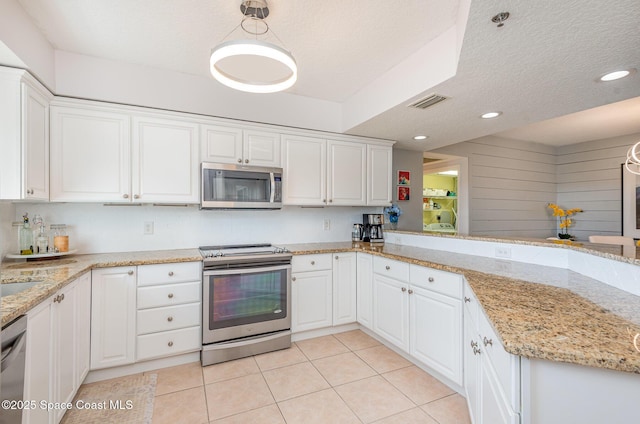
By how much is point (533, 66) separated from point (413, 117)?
106 cm

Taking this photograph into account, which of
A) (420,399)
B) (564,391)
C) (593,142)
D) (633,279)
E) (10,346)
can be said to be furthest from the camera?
(593,142)

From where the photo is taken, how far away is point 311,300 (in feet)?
9.89

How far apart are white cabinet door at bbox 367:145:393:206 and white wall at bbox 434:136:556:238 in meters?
0.96

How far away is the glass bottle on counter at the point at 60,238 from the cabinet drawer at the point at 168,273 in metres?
0.65

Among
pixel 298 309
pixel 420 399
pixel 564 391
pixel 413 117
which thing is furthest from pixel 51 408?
pixel 413 117

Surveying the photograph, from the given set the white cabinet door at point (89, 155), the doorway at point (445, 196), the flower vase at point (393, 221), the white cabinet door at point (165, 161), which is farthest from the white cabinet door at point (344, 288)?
the white cabinet door at point (89, 155)

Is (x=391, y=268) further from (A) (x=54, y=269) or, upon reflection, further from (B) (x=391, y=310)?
(A) (x=54, y=269)

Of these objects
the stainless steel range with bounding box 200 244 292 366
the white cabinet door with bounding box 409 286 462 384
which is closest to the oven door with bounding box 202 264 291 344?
the stainless steel range with bounding box 200 244 292 366

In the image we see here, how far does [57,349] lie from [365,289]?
2.42m

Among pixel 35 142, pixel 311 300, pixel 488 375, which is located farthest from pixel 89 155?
pixel 488 375

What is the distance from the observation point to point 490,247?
2518 millimetres

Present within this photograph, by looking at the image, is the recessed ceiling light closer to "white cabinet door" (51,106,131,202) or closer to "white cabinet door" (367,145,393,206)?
"white cabinet door" (367,145,393,206)

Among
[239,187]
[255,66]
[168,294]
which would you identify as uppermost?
[255,66]

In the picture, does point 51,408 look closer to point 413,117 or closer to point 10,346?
point 10,346
